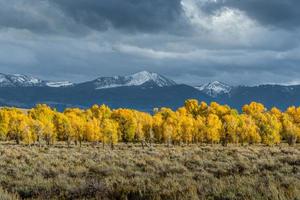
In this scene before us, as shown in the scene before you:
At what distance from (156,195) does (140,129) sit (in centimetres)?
7099

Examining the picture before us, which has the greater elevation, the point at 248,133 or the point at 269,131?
the point at 269,131

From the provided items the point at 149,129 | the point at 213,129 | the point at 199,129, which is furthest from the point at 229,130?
the point at 149,129

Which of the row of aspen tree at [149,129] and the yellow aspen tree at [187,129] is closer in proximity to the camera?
the row of aspen tree at [149,129]

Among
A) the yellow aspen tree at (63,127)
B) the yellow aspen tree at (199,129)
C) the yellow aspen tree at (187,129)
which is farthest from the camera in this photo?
the yellow aspen tree at (199,129)

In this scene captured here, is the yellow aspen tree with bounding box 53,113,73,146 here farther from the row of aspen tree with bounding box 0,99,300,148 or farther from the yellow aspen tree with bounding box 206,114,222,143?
the yellow aspen tree with bounding box 206,114,222,143

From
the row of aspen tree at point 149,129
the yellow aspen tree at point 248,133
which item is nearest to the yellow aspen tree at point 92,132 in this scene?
the row of aspen tree at point 149,129

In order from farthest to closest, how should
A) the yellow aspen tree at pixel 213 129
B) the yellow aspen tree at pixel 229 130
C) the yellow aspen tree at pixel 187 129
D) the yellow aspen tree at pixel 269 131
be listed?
the yellow aspen tree at pixel 229 130
the yellow aspen tree at pixel 187 129
the yellow aspen tree at pixel 213 129
the yellow aspen tree at pixel 269 131

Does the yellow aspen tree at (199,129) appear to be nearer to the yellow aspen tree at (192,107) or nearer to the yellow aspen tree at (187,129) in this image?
the yellow aspen tree at (187,129)

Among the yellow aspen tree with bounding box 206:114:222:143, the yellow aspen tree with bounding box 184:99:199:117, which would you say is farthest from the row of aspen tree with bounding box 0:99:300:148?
the yellow aspen tree with bounding box 184:99:199:117

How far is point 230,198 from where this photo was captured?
11273 mm

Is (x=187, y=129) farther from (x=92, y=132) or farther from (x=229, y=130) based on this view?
(x=92, y=132)

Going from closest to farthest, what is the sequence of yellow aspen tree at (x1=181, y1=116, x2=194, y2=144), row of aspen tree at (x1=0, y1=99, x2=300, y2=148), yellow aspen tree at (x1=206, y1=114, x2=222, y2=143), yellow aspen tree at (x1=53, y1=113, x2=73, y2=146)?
1. row of aspen tree at (x1=0, y1=99, x2=300, y2=148)
2. yellow aspen tree at (x1=53, y1=113, x2=73, y2=146)
3. yellow aspen tree at (x1=206, y1=114, x2=222, y2=143)
4. yellow aspen tree at (x1=181, y1=116, x2=194, y2=144)

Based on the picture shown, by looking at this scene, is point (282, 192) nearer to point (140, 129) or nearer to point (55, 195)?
point (55, 195)

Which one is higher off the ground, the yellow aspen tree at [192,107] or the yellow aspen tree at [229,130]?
the yellow aspen tree at [192,107]
